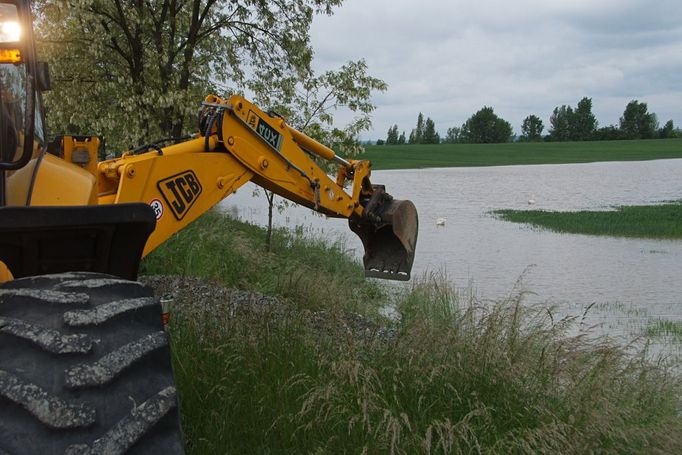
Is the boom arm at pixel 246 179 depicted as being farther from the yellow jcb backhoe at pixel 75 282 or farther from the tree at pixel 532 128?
the tree at pixel 532 128

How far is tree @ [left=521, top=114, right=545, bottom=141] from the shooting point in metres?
105

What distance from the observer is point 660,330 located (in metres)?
9.76

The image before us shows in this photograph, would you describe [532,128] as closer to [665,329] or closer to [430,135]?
[430,135]

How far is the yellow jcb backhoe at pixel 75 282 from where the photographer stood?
2125 millimetres

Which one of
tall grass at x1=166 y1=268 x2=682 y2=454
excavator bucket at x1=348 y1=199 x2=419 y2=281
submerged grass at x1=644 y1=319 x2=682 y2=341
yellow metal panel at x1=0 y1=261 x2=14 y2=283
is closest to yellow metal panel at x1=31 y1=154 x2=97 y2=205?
yellow metal panel at x1=0 y1=261 x2=14 y2=283

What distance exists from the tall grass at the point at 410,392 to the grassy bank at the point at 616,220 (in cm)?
1539

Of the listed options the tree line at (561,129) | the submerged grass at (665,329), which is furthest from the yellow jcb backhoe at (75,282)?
the tree line at (561,129)

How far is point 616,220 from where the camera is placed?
73.9 ft

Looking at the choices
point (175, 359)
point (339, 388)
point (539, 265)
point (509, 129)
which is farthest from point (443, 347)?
point (509, 129)

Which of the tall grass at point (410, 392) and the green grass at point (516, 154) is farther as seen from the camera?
the green grass at point (516, 154)

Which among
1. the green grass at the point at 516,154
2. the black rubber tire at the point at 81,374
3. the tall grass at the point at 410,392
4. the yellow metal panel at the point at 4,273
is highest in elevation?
the green grass at the point at 516,154

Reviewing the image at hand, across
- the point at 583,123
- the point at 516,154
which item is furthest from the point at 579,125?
the point at 516,154

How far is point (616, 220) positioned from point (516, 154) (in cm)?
5780

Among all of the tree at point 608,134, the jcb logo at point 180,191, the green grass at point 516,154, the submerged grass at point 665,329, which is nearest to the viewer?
the jcb logo at point 180,191
